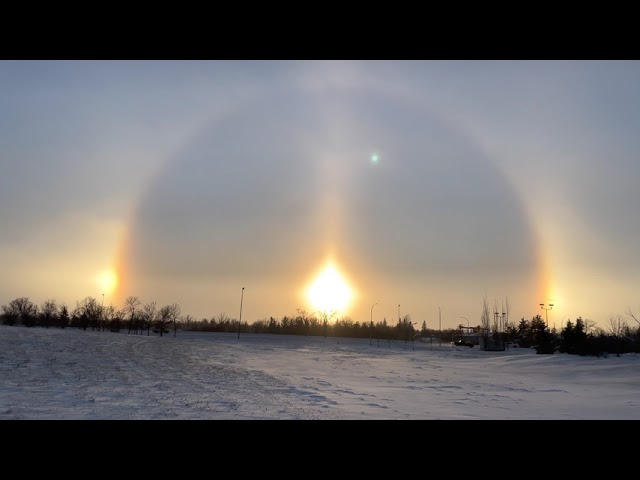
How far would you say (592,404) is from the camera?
49.2ft

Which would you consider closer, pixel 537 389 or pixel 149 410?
pixel 149 410

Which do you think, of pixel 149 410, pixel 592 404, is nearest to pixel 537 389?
pixel 592 404
